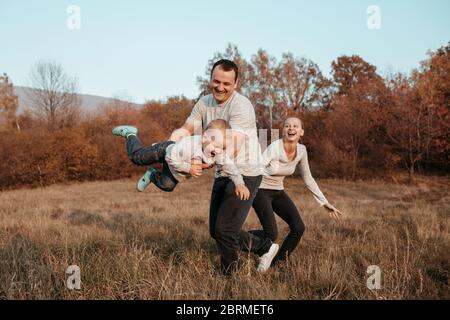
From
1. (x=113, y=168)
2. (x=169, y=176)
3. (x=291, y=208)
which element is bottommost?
(x=113, y=168)

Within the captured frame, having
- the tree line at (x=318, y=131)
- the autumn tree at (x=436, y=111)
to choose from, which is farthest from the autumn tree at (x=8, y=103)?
the autumn tree at (x=436, y=111)

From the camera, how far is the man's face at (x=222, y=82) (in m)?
3.36

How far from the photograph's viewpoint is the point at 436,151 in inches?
924

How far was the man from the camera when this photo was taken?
3.37 m

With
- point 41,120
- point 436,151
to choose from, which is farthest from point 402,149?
point 41,120

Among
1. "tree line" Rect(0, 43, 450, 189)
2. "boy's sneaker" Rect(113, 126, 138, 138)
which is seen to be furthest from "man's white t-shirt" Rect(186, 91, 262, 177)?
"tree line" Rect(0, 43, 450, 189)

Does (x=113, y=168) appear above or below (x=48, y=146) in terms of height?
below

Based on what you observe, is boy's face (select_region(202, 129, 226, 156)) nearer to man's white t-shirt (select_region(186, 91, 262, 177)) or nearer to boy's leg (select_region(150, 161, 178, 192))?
man's white t-shirt (select_region(186, 91, 262, 177))

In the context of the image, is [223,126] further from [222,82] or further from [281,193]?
[281,193]

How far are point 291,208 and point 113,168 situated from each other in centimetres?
2639

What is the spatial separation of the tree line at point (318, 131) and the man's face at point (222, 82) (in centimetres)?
2293

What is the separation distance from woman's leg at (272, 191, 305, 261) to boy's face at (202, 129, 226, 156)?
1.32 m
